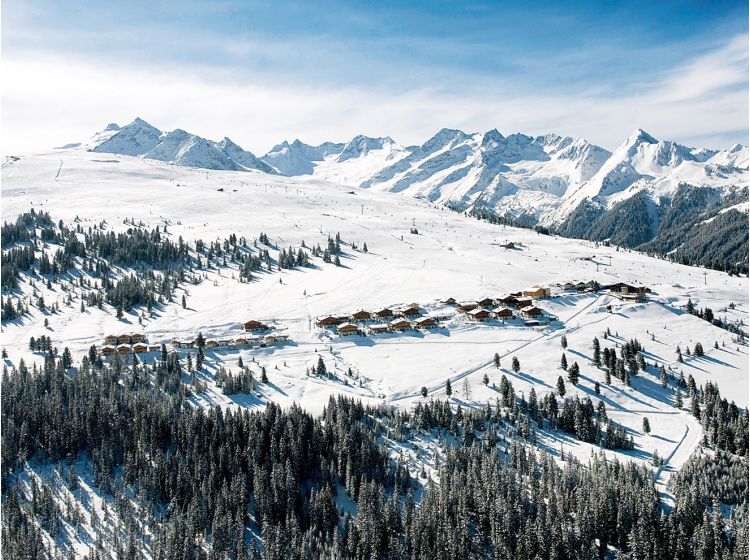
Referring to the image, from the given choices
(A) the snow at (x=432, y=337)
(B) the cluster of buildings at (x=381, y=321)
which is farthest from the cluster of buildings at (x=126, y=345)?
(B) the cluster of buildings at (x=381, y=321)

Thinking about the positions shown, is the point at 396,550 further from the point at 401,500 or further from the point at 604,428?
the point at 604,428

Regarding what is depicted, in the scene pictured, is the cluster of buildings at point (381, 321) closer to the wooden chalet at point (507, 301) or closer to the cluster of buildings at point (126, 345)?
the wooden chalet at point (507, 301)

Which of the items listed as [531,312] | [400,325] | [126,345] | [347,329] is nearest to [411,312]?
[400,325]

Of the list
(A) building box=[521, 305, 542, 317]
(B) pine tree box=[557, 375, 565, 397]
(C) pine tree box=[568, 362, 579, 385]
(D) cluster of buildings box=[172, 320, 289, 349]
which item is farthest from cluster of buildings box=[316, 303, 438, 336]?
(B) pine tree box=[557, 375, 565, 397]

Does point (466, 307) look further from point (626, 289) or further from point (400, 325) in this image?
point (626, 289)

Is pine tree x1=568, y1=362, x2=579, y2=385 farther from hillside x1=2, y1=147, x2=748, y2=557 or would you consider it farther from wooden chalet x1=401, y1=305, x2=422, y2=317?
wooden chalet x1=401, y1=305, x2=422, y2=317

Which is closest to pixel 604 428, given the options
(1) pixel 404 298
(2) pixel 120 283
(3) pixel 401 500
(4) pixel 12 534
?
(3) pixel 401 500

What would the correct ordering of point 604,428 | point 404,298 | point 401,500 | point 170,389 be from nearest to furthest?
point 401,500 < point 604,428 < point 170,389 < point 404,298

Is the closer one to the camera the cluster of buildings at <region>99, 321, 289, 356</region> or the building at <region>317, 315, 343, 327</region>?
the cluster of buildings at <region>99, 321, 289, 356</region>

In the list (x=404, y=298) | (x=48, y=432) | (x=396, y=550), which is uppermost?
(x=404, y=298)

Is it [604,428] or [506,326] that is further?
[506,326]

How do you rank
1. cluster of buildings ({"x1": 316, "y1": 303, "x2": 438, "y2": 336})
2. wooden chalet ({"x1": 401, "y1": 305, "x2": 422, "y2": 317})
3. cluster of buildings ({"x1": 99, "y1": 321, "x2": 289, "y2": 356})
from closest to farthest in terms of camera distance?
cluster of buildings ({"x1": 99, "y1": 321, "x2": 289, "y2": 356}) < cluster of buildings ({"x1": 316, "y1": 303, "x2": 438, "y2": 336}) < wooden chalet ({"x1": 401, "y1": 305, "x2": 422, "y2": 317})
